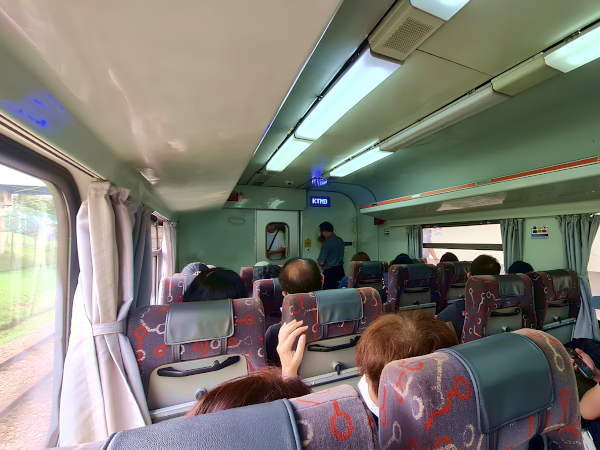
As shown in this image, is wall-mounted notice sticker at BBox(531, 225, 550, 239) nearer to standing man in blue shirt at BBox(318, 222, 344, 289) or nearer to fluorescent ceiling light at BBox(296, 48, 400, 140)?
standing man in blue shirt at BBox(318, 222, 344, 289)

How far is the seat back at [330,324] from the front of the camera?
1.59m

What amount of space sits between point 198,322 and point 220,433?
1.06 m

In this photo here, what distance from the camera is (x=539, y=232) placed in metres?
3.73

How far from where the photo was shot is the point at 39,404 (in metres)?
1.45

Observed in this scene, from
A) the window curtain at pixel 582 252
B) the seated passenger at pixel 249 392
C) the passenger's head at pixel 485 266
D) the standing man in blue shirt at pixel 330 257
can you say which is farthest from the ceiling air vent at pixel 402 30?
the standing man in blue shirt at pixel 330 257

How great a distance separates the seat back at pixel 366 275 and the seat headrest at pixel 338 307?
2203mm

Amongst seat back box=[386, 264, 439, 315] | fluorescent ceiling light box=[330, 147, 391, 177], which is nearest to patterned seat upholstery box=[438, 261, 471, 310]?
seat back box=[386, 264, 439, 315]

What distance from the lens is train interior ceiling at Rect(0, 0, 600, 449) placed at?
0.69 m

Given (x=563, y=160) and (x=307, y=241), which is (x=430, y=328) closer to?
(x=563, y=160)

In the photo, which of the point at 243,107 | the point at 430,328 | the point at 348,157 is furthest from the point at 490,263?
the point at 243,107

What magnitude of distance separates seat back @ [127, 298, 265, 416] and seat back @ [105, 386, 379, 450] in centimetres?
102

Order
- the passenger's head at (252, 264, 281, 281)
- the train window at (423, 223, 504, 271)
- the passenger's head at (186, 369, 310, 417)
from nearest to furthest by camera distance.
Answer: the passenger's head at (186, 369, 310, 417), the passenger's head at (252, 264, 281, 281), the train window at (423, 223, 504, 271)

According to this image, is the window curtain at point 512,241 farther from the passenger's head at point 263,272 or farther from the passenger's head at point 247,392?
the passenger's head at point 247,392

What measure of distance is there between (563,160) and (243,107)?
3.93m
